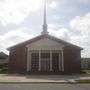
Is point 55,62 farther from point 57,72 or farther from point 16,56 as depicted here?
point 16,56

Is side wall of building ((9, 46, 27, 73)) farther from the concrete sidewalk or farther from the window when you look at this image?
the concrete sidewalk

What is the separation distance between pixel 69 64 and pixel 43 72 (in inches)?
183

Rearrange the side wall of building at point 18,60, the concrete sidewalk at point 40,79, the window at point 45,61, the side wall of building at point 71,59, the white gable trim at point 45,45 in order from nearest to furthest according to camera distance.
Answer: the concrete sidewalk at point 40,79 < the white gable trim at point 45,45 < the side wall of building at point 18,60 < the side wall of building at point 71,59 < the window at point 45,61

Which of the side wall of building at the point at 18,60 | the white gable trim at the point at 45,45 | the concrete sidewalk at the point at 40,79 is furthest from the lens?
the side wall of building at the point at 18,60

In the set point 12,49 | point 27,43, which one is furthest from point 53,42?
point 12,49

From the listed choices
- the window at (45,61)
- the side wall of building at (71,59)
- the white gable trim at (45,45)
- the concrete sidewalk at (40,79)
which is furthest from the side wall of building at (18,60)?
the concrete sidewalk at (40,79)

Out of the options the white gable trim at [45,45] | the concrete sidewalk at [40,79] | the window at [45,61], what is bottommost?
the concrete sidewalk at [40,79]

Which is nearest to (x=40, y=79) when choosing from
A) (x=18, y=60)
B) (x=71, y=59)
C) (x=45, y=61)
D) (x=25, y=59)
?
(x=25, y=59)

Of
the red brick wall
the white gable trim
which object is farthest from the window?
the red brick wall

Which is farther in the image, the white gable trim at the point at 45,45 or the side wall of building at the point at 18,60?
the side wall of building at the point at 18,60

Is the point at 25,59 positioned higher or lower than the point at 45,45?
lower

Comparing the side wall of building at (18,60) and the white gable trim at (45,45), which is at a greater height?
the white gable trim at (45,45)

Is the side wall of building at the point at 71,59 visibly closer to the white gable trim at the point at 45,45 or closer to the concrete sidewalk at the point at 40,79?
the white gable trim at the point at 45,45

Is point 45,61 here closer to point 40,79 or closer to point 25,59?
point 25,59
